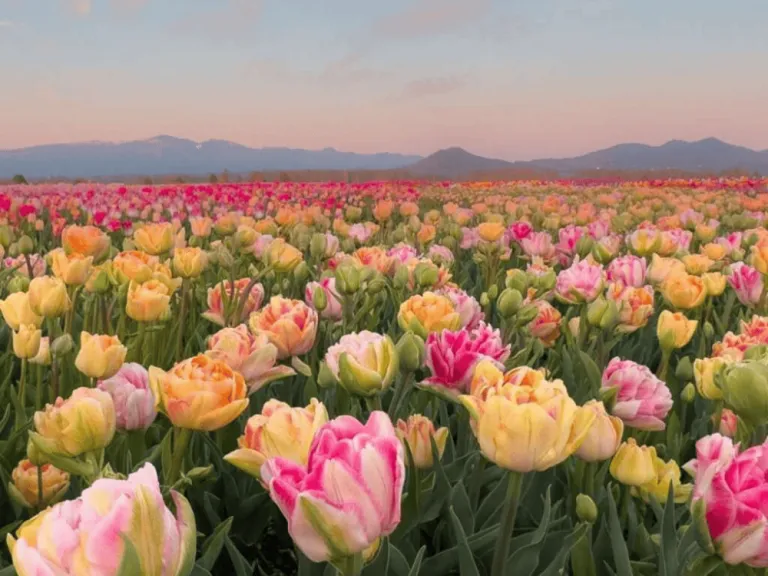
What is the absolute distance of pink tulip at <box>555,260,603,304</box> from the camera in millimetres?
2490

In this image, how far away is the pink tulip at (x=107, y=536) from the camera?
0.66m

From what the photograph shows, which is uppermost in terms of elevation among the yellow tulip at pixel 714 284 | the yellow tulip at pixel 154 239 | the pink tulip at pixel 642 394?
the yellow tulip at pixel 154 239

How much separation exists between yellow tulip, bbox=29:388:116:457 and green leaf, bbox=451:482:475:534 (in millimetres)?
636

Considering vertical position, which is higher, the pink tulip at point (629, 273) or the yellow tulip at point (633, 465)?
the pink tulip at point (629, 273)

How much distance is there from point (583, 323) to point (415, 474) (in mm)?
1280

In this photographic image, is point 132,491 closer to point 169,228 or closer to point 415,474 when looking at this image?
point 415,474

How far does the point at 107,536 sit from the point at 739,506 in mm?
721

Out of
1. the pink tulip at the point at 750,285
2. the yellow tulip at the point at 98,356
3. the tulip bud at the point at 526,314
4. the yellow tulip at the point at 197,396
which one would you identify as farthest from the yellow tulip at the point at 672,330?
the yellow tulip at the point at 98,356

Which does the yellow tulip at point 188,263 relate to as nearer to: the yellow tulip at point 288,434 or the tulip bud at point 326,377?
the tulip bud at point 326,377

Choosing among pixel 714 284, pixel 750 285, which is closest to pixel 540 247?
pixel 750 285

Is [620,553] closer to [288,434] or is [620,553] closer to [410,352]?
[410,352]

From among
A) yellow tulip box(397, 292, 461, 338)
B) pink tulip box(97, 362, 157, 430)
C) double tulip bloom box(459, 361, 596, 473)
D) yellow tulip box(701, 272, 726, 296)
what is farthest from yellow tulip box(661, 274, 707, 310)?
pink tulip box(97, 362, 157, 430)

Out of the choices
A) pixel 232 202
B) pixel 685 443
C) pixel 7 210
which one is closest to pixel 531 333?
pixel 685 443

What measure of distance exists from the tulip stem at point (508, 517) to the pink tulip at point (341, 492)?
0.26 m
